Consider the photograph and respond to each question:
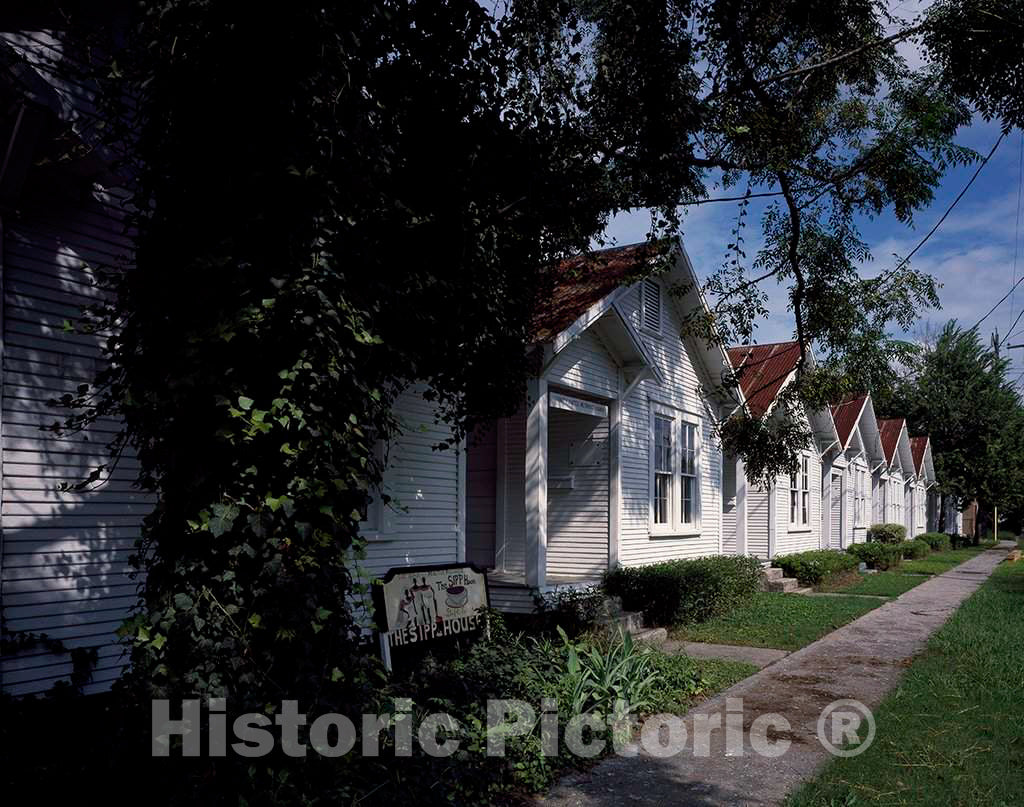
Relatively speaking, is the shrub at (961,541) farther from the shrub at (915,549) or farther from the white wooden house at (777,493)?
the white wooden house at (777,493)

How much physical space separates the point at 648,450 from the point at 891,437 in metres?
30.6

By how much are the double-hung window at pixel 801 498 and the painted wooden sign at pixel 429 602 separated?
1824 cm

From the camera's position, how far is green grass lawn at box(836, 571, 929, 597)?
21.2m

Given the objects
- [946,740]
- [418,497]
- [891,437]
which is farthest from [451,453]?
[891,437]

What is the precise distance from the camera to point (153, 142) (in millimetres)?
5051

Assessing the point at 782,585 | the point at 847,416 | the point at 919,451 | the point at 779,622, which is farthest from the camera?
the point at 919,451

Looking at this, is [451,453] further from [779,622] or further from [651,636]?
[779,622]

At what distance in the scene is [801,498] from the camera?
26219 millimetres

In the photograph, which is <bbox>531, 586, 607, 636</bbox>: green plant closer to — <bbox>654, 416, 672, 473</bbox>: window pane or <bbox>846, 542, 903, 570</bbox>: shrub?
<bbox>654, 416, 672, 473</bbox>: window pane

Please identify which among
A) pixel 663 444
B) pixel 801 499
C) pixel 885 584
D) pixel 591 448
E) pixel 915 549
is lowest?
pixel 915 549

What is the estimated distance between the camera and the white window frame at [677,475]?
1595cm

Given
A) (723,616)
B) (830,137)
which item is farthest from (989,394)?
(830,137)

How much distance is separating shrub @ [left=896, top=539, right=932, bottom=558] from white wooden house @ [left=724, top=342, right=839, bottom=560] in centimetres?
793

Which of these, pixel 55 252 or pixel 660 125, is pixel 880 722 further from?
pixel 55 252
